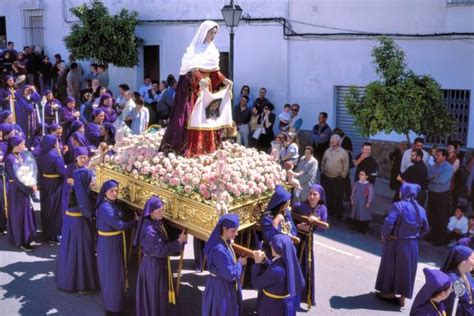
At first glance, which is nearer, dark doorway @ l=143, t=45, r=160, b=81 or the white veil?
the white veil

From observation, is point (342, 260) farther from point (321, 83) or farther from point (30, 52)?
point (30, 52)

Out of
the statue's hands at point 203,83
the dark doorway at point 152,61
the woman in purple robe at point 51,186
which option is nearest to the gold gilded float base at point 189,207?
the statue's hands at point 203,83

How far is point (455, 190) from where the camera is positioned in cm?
1024

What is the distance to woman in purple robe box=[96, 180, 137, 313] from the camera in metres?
6.82

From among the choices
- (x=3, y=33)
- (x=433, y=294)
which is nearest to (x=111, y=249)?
(x=433, y=294)

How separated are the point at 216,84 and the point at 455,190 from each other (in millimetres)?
5041

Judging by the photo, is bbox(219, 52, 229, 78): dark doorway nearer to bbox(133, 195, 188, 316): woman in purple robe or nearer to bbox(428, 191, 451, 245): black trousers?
bbox(428, 191, 451, 245): black trousers

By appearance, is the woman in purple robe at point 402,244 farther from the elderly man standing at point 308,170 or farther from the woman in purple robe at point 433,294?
the elderly man standing at point 308,170

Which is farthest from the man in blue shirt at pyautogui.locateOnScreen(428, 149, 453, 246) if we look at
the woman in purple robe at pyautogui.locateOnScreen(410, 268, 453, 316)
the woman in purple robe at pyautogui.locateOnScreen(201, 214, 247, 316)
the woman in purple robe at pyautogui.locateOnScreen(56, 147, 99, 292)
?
the woman in purple robe at pyautogui.locateOnScreen(56, 147, 99, 292)

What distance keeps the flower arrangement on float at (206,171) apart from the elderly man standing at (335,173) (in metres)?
3.17

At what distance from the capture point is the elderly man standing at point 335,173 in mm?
10703

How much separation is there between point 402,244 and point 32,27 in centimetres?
1814

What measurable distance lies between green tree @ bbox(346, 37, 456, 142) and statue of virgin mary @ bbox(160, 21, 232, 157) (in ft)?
11.5

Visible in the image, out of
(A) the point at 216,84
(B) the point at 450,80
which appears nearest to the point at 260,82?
(B) the point at 450,80
